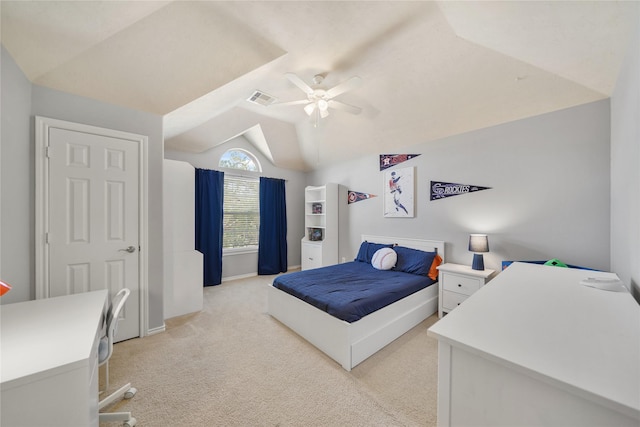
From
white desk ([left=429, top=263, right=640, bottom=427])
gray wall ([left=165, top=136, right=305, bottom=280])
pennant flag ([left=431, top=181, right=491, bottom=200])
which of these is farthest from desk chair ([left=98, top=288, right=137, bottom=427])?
pennant flag ([left=431, top=181, right=491, bottom=200])

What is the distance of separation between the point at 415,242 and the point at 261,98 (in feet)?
9.98

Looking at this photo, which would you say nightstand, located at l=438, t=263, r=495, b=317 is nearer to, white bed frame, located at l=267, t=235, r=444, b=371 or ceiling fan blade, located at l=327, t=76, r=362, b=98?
white bed frame, located at l=267, t=235, r=444, b=371

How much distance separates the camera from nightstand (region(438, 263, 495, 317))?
8.82 ft

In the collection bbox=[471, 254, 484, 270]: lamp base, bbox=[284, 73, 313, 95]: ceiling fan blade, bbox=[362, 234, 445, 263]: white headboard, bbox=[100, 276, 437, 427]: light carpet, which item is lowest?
bbox=[100, 276, 437, 427]: light carpet

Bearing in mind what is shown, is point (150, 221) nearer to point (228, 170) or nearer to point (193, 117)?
point (193, 117)

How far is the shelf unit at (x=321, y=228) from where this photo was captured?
15.6 feet

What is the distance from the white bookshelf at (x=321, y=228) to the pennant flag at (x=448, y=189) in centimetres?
194

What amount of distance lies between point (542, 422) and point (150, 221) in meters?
3.11

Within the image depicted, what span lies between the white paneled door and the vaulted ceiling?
514 mm

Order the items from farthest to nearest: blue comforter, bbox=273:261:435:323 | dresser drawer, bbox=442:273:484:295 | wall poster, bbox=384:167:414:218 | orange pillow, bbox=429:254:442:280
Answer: wall poster, bbox=384:167:414:218, orange pillow, bbox=429:254:442:280, dresser drawer, bbox=442:273:484:295, blue comforter, bbox=273:261:435:323

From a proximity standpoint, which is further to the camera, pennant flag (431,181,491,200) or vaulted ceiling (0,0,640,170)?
pennant flag (431,181,491,200)

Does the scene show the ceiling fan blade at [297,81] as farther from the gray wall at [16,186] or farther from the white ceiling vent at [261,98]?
the gray wall at [16,186]

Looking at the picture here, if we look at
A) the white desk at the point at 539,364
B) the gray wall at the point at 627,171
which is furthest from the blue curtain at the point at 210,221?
the gray wall at the point at 627,171

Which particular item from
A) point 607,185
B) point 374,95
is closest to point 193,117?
point 374,95
